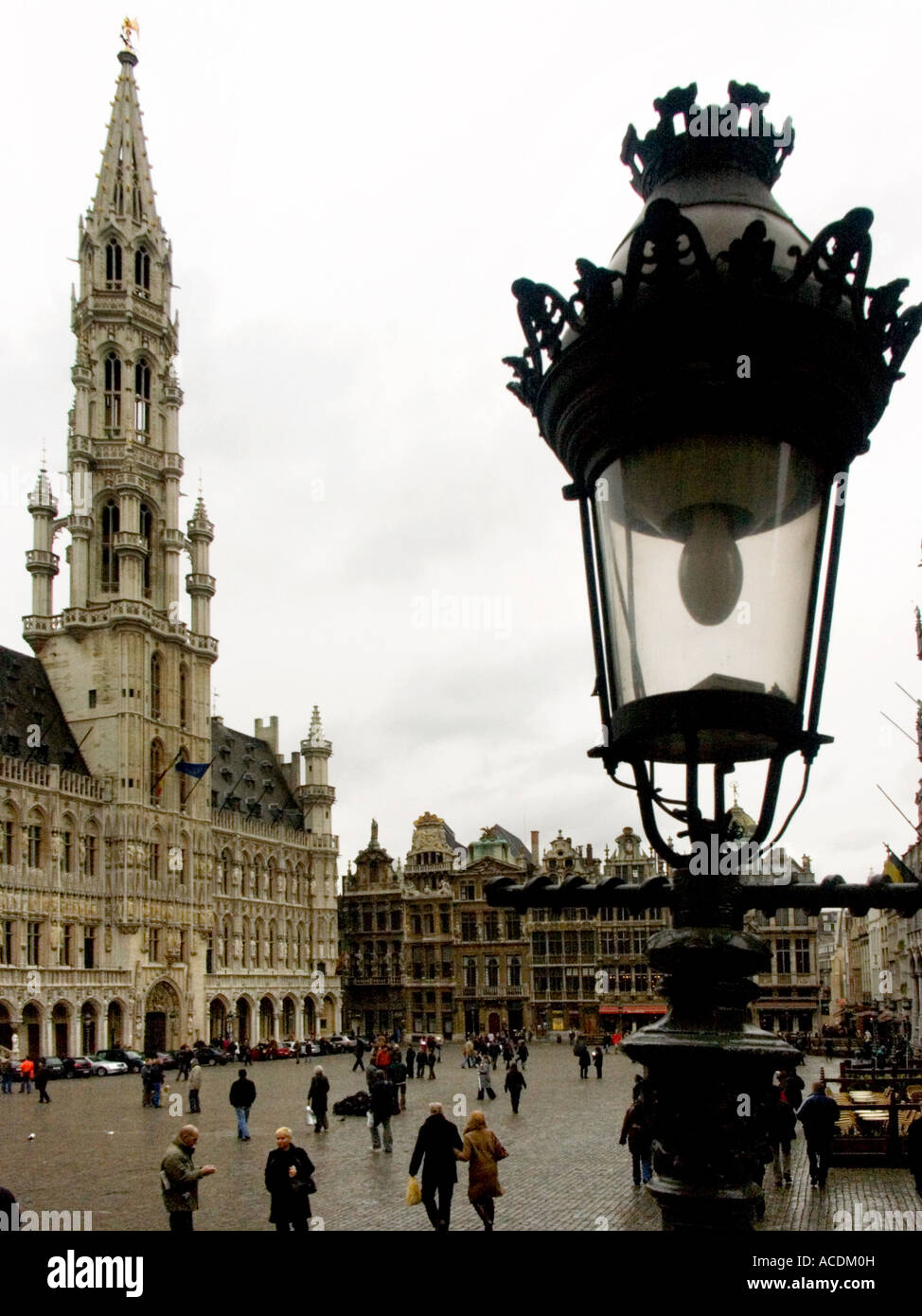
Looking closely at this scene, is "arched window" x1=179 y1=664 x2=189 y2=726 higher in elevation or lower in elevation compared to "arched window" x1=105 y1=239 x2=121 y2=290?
lower

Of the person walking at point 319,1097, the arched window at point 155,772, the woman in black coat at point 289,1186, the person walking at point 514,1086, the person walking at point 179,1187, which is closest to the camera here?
the person walking at point 179,1187

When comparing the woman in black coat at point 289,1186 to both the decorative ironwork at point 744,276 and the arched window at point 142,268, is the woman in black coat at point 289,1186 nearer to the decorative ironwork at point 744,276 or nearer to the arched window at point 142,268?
the decorative ironwork at point 744,276

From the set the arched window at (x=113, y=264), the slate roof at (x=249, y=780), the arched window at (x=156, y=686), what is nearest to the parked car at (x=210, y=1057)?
the arched window at (x=156, y=686)

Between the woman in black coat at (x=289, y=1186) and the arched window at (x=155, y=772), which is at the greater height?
the arched window at (x=155, y=772)

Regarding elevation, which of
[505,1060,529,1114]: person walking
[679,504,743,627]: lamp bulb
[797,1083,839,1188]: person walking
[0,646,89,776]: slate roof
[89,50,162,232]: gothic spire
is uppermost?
[89,50,162,232]: gothic spire

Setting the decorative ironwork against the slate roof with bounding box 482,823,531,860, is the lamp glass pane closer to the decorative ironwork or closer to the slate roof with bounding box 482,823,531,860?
the decorative ironwork

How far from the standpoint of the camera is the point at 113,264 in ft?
247

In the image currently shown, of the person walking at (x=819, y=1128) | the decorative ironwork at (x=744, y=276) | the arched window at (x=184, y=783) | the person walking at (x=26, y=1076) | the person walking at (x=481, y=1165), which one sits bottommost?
the person walking at (x=26, y=1076)

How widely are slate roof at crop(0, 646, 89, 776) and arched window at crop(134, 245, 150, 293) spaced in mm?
22846

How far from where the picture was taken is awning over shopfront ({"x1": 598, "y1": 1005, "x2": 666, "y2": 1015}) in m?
77.3

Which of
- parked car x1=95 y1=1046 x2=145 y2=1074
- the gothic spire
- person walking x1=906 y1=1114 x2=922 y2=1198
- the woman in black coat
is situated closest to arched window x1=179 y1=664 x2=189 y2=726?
parked car x1=95 y1=1046 x2=145 y2=1074

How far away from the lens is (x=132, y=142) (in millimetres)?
77125

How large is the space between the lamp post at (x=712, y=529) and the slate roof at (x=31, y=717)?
205 ft

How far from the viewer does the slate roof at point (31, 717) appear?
63.2m
